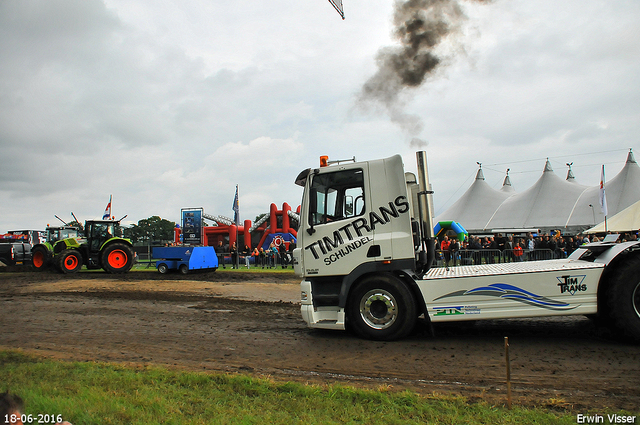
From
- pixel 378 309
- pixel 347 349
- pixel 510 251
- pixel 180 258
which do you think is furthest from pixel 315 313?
pixel 180 258

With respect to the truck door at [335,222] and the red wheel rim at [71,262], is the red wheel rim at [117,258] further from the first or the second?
the truck door at [335,222]

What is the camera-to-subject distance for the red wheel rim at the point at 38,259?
22875mm

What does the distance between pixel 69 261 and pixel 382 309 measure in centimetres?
1933

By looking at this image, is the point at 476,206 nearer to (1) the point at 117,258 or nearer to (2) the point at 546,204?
(2) the point at 546,204

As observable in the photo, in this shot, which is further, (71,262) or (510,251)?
(71,262)

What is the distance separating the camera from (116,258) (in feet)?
66.7

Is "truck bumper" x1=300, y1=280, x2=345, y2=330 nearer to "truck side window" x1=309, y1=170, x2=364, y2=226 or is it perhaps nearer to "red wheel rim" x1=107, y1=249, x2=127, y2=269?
"truck side window" x1=309, y1=170, x2=364, y2=226

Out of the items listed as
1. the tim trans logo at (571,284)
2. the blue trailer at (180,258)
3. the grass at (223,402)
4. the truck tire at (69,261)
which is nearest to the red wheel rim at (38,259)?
the truck tire at (69,261)

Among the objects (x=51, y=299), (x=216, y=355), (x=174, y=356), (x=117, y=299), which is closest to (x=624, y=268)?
(x=216, y=355)

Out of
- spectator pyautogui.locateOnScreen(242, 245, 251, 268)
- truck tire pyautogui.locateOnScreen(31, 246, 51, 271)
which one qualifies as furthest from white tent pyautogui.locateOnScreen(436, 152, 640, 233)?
truck tire pyautogui.locateOnScreen(31, 246, 51, 271)

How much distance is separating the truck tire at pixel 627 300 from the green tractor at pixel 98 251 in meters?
20.0

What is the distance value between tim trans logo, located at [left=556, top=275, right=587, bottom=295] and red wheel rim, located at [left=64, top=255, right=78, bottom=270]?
21305mm

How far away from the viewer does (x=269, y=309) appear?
984cm

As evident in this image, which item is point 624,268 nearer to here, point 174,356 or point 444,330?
point 444,330
